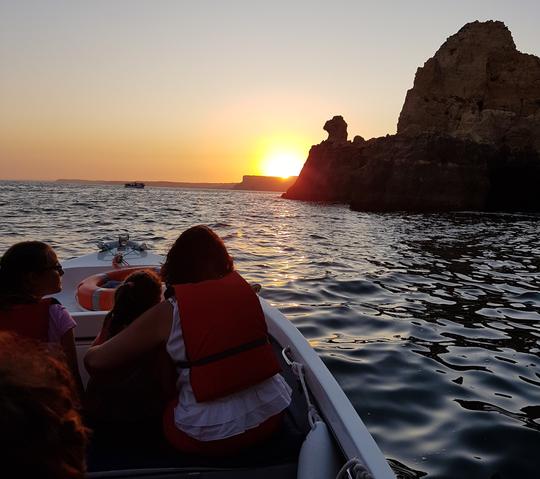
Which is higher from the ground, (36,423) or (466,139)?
(466,139)

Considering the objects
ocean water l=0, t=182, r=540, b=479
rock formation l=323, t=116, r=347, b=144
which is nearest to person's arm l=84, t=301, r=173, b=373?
ocean water l=0, t=182, r=540, b=479

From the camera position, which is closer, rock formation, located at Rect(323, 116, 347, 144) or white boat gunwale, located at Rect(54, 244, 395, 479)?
white boat gunwale, located at Rect(54, 244, 395, 479)

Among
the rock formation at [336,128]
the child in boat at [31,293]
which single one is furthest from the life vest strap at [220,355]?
the rock formation at [336,128]

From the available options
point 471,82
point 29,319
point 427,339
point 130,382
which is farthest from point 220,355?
point 471,82

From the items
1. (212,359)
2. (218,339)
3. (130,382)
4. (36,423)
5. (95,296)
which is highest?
(36,423)

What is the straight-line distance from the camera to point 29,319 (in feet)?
9.92

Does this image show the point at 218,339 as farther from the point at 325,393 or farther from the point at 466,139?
the point at 466,139

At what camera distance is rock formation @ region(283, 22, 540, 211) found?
43031 mm

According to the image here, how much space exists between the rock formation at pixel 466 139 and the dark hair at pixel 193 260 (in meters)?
42.8

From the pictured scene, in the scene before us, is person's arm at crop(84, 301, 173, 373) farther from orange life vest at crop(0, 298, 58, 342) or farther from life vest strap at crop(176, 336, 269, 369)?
orange life vest at crop(0, 298, 58, 342)

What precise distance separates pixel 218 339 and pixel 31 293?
50.2 inches

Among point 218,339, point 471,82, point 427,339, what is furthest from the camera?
point 471,82

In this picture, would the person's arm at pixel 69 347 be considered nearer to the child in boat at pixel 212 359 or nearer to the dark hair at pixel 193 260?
the child in boat at pixel 212 359

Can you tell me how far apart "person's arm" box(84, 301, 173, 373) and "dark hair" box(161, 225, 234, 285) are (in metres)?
0.31
